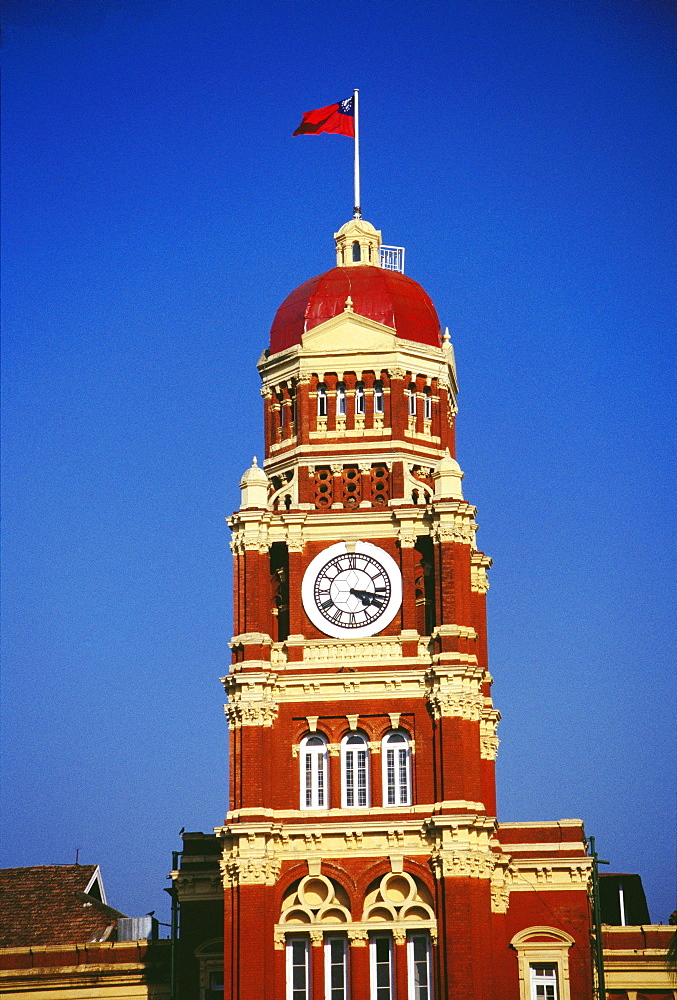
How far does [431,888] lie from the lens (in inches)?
3000

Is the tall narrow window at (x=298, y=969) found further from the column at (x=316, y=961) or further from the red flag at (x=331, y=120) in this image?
the red flag at (x=331, y=120)

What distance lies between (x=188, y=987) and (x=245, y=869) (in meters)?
8.19

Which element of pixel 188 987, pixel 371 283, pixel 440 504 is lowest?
pixel 188 987

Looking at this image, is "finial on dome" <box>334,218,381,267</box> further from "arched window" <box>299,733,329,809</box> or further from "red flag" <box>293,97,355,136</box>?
"arched window" <box>299,733,329,809</box>

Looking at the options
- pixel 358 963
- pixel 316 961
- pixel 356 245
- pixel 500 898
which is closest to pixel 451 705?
pixel 500 898

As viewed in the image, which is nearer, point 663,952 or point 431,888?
point 431,888

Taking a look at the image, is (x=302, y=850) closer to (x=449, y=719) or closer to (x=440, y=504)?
(x=449, y=719)

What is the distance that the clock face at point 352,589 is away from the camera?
8038 centimetres

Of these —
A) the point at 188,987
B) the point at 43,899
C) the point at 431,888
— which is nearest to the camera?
the point at 431,888

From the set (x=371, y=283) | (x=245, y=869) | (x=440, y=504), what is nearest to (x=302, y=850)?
(x=245, y=869)

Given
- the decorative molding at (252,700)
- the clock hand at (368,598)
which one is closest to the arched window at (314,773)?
the decorative molding at (252,700)

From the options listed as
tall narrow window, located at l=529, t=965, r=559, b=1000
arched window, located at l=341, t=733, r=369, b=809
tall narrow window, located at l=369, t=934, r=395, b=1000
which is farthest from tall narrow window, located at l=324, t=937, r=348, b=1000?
tall narrow window, located at l=529, t=965, r=559, b=1000

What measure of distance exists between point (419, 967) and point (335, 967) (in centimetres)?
283

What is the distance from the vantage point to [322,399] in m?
84.7
